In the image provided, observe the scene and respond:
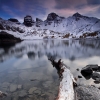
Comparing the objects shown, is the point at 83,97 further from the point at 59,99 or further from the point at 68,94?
the point at 59,99

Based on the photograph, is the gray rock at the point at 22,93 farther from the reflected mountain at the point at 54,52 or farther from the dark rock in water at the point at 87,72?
the reflected mountain at the point at 54,52

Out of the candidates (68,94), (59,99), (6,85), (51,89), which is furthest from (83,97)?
(6,85)

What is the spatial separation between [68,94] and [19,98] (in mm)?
4314

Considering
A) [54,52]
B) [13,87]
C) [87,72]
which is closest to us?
[13,87]

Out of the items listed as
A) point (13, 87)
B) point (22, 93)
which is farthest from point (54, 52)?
A: point (22, 93)

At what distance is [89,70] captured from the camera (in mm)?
13234

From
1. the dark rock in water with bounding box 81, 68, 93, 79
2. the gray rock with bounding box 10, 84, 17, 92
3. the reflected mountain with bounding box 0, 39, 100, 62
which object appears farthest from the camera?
the reflected mountain with bounding box 0, 39, 100, 62

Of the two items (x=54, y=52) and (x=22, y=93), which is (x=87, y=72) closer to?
(x=22, y=93)

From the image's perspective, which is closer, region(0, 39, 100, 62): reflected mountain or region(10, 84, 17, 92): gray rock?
region(10, 84, 17, 92): gray rock

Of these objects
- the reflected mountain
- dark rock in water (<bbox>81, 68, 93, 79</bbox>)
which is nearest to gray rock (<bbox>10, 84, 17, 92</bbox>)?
dark rock in water (<bbox>81, 68, 93, 79</bbox>)

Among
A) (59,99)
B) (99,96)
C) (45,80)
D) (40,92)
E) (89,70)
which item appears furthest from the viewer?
(89,70)

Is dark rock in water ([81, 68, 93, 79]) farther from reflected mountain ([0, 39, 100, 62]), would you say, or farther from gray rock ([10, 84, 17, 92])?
reflected mountain ([0, 39, 100, 62])

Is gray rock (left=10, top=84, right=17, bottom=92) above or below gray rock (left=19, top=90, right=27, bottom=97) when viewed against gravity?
below

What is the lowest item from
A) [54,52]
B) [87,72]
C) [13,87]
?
[54,52]
